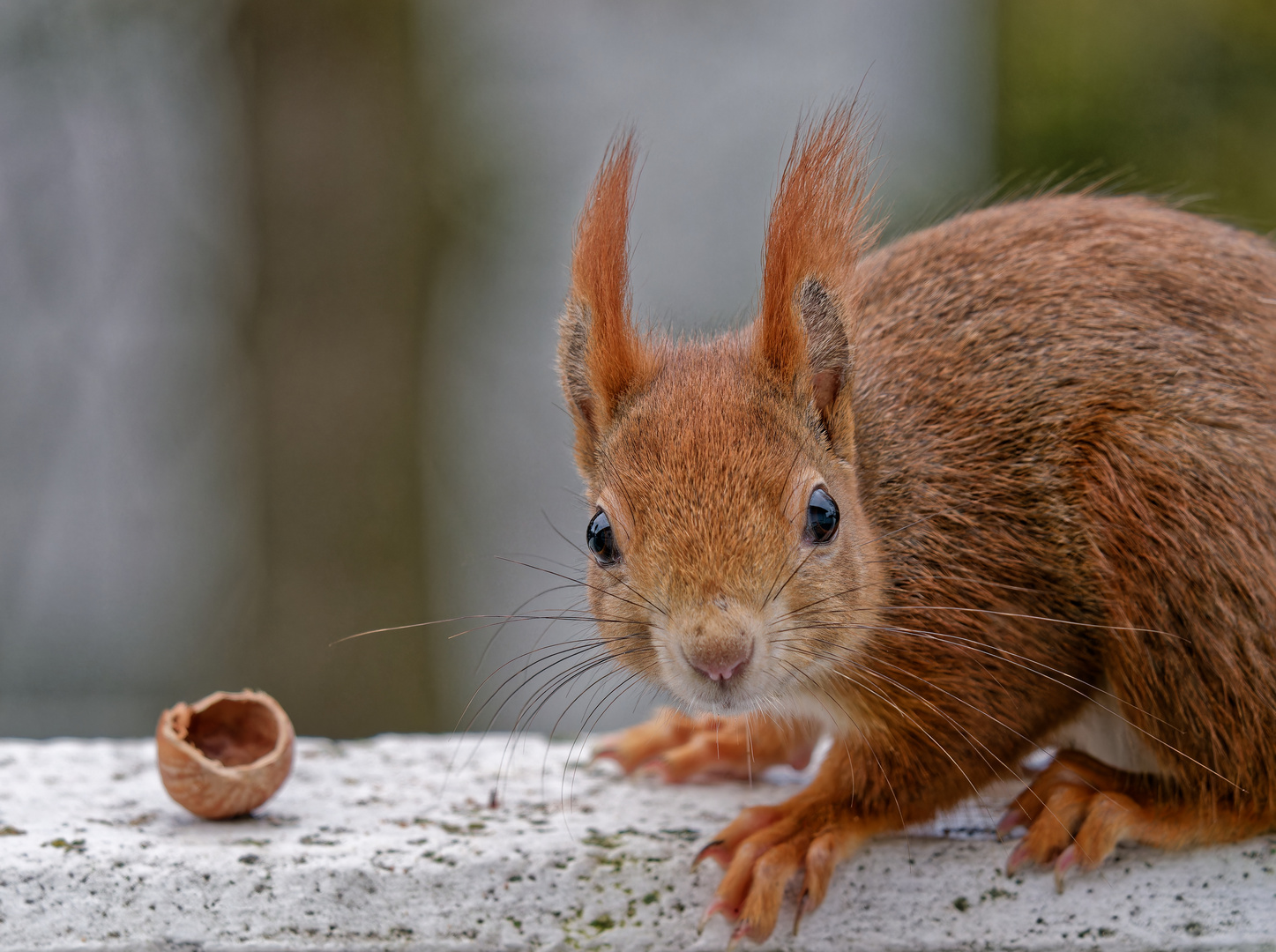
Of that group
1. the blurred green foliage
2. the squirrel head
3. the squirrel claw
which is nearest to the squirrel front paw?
the squirrel claw

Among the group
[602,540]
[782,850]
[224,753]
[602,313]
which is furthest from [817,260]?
[224,753]

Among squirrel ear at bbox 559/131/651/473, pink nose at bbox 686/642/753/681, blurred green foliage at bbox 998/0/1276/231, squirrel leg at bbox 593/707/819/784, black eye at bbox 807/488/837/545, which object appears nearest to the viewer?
pink nose at bbox 686/642/753/681

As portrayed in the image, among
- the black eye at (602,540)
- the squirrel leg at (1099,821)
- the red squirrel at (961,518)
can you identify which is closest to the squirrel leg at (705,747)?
the red squirrel at (961,518)

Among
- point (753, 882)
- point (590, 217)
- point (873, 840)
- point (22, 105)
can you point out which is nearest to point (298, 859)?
point (753, 882)

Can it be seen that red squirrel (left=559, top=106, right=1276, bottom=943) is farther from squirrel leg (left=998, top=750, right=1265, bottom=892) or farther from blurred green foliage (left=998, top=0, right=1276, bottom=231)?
blurred green foliage (left=998, top=0, right=1276, bottom=231)

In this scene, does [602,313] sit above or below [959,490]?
above

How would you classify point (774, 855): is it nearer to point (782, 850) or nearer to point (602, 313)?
point (782, 850)
